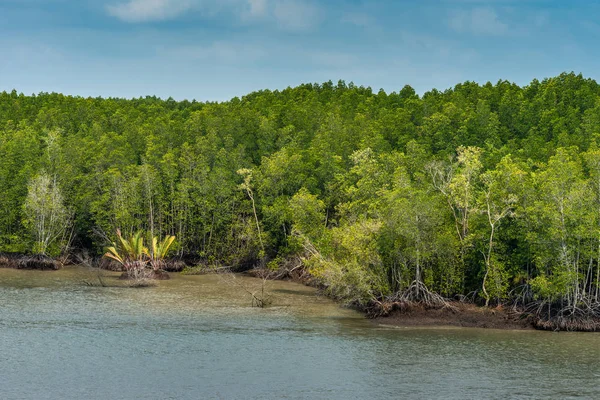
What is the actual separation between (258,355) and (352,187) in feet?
80.7

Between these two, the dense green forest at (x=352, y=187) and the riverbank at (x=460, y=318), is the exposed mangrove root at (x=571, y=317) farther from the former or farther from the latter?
the riverbank at (x=460, y=318)

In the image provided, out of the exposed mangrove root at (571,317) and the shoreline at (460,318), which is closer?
the exposed mangrove root at (571,317)

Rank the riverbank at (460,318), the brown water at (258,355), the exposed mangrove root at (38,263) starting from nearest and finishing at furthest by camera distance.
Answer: the brown water at (258,355) → the riverbank at (460,318) → the exposed mangrove root at (38,263)

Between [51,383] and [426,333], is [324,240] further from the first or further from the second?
[51,383]

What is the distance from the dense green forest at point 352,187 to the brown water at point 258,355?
16.4ft

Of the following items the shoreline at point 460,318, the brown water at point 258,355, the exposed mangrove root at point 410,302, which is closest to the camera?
the brown water at point 258,355

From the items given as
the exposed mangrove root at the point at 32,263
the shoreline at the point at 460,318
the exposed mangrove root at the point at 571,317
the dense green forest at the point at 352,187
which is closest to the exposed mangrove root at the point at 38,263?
the exposed mangrove root at the point at 32,263

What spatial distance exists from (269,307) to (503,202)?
58.2 feet

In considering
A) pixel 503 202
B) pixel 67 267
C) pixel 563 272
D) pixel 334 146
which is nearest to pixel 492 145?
pixel 334 146

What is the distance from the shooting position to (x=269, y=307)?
47.2m

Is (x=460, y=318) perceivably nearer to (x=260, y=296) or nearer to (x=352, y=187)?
(x=260, y=296)

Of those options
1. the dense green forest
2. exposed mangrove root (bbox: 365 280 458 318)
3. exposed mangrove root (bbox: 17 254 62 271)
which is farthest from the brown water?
exposed mangrove root (bbox: 17 254 62 271)

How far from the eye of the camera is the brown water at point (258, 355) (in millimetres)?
28719

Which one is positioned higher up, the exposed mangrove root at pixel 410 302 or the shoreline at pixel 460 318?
the exposed mangrove root at pixel 410 302
